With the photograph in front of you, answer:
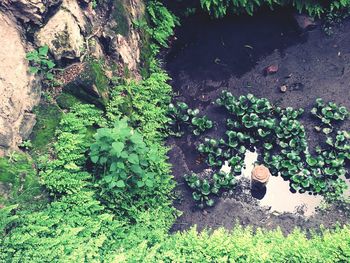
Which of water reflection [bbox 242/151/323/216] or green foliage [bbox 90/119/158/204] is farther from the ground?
green foliage [bbox 90/119/158/204]

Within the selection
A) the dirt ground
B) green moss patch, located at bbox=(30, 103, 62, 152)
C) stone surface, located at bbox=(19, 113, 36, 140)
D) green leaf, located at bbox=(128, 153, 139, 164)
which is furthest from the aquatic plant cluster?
stone surface, located at bbox=(19, 113, 36, 140)

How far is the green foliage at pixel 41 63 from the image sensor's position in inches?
281

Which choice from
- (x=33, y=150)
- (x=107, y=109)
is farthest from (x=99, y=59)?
(x=33, y=150)

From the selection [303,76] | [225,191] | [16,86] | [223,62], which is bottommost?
[225,191]

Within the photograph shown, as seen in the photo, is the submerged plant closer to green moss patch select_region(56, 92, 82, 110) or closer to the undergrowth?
the undergrowth

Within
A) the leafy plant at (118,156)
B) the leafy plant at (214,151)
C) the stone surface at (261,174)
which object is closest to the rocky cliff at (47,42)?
the leafy plant at (118,156)

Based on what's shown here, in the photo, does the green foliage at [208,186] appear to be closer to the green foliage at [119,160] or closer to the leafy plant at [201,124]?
the leafy plant at [201,124]

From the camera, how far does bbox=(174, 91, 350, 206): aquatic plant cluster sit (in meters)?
8.72

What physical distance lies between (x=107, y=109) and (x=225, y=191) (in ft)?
10.9

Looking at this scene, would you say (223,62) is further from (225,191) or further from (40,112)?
(40,112)

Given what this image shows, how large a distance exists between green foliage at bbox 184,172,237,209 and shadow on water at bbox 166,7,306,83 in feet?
9.17

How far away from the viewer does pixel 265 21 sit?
10.6 metres

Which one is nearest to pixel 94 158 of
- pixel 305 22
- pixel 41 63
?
pixel 41 63

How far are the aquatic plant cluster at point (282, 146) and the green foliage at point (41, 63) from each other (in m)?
3.83
